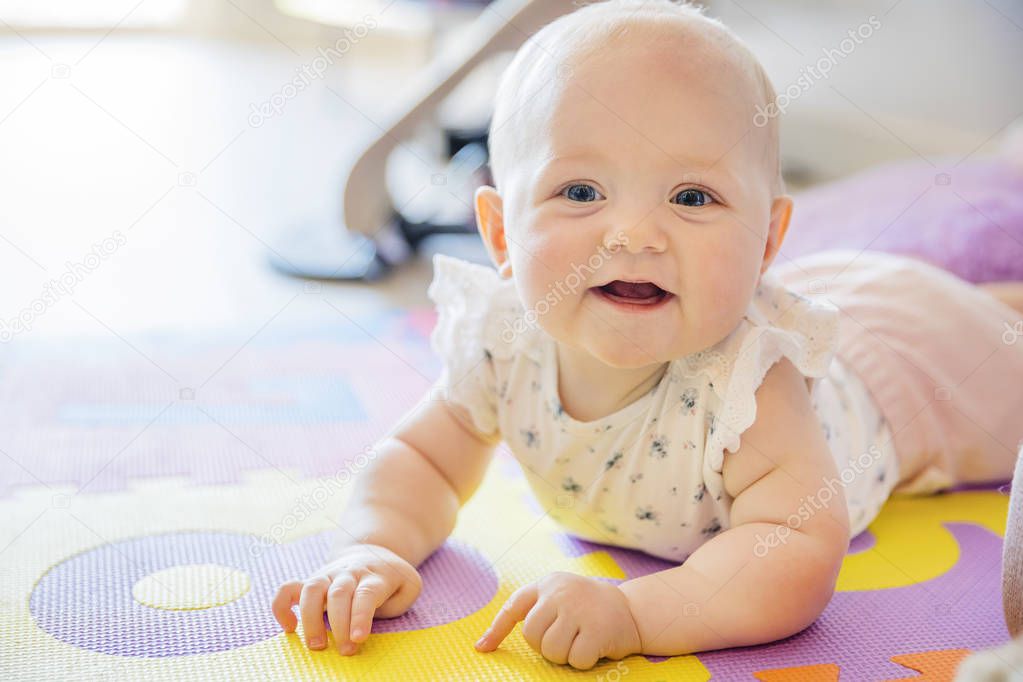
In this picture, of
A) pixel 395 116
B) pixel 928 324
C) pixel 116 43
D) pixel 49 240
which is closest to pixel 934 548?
pixel 928 324

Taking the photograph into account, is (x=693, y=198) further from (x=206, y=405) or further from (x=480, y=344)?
(x=206, y=405)

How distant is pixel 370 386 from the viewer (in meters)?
1.25

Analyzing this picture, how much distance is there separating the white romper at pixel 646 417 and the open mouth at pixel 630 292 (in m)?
0.08

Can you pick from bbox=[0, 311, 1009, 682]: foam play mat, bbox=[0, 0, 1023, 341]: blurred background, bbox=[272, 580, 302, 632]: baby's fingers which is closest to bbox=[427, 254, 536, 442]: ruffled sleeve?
bbox=[0, 311, 1009, 682]: foam play mat

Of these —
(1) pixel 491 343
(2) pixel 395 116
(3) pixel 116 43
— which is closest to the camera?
(1) pixel 491 343

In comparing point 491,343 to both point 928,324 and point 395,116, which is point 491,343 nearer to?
point 928,324

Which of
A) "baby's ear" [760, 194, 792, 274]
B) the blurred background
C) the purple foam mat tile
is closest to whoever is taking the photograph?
"baby's ear" [760, 194, 792, 274]

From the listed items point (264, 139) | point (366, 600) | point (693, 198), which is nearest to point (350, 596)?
point (366, 600)

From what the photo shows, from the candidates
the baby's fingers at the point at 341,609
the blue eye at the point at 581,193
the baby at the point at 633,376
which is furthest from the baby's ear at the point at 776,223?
the baby's fingers at the point at 341,609

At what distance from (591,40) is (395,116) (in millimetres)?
1114

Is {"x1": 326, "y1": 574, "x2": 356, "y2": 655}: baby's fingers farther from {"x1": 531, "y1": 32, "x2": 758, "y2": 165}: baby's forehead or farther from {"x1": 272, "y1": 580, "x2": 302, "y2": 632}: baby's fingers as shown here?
{"x1": 531, "y1": 32, "x2": 758, "y2": 165}: baby's forehead

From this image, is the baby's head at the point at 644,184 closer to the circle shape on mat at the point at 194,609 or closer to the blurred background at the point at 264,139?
the circle shape on mat at the point at 194,609

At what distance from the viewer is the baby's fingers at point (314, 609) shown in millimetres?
698

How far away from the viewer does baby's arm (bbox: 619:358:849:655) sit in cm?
70
